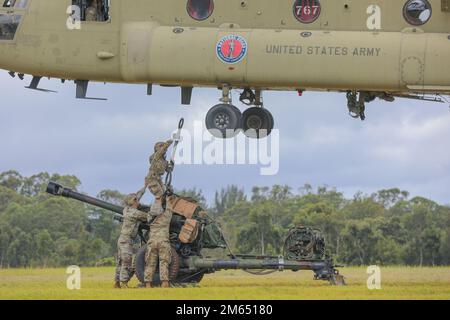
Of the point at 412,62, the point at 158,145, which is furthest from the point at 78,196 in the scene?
the point at 412,62

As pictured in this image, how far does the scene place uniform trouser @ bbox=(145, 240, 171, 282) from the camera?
25625 mm

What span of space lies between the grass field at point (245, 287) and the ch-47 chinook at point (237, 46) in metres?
4.12

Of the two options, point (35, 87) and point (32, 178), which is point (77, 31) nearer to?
point (35, 87)

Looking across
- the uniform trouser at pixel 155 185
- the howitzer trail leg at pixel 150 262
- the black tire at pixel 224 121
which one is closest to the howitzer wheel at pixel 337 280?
the howitzer trail leg at pixel 150 262

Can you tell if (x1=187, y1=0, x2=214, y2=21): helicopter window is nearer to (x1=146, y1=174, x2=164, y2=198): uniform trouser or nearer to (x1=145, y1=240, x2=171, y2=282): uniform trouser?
(x1=146, y1=174, x2=164, y2=198): uniform trouser

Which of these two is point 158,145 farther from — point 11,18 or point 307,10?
point 11,18

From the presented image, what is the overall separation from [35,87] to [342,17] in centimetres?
773

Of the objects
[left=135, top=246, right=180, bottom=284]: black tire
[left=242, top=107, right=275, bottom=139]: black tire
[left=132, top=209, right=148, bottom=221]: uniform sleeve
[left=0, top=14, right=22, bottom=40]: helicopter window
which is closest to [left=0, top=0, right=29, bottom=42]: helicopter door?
[left=0, top=14, right=22, bottom=40]: helicopter window

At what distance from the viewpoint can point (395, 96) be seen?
3209cm

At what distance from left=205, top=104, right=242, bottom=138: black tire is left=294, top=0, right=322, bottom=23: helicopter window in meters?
2.67

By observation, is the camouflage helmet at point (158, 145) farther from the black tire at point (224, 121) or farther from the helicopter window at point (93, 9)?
the helicopter window at point (93, 9)

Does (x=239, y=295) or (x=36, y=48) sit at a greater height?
(x=36, y=48)
